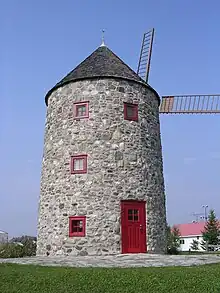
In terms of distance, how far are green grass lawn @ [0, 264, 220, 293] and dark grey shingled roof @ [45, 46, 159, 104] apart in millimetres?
10407

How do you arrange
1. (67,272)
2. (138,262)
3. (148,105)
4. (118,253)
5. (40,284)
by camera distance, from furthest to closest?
(148,105)
(118,253)
(138,262)
(67,272)
(40,284)

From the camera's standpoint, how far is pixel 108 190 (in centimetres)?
1797

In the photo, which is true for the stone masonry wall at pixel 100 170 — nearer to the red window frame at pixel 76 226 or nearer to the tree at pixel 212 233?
the red window frame at pixel 76 226

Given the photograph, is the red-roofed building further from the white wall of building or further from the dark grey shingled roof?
the dark grey shingled roof

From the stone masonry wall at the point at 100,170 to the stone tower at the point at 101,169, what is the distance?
0.13ft

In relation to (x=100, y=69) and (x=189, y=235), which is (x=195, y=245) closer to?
(x=189, y=235)

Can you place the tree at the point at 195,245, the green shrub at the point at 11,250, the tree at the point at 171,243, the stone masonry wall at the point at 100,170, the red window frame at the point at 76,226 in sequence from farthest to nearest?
the tree at the point at 195,245 < the tree at the point at 171,243 < the green shrub at the point at 11,250 < the stone masonry wall at the point at 100,170 < the red window frame at the point at 76,226

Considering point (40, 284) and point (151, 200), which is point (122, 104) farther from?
point (40, 284)

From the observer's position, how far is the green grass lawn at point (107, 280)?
955cm

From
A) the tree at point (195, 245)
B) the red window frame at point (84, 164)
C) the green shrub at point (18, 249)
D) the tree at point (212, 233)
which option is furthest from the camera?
the tree at point (195, 245)

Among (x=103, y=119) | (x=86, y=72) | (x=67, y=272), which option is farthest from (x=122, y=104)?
(x=67, y=272)

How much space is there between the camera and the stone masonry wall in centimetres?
1770

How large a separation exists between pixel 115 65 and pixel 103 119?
10.7 ft

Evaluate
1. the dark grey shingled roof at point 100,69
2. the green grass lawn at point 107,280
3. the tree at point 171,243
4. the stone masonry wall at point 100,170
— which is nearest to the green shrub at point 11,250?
the stone masonry wall at point 100,170
